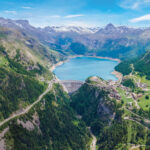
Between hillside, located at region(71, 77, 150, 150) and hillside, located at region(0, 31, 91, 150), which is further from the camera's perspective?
hillside, located at region(0, 31, 91, 150)

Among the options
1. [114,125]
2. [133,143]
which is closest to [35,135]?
[114,125]

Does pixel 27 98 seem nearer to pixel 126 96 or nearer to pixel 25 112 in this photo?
pixel 25 112

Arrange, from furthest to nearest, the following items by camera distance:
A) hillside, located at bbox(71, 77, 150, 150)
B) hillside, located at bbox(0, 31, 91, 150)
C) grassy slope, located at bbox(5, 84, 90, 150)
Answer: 1. hillside, located at bbox(0, 31, 91, 150)
2. grassy slope, located at bbox(5, 84, 90, 150)
3. hillside, located at bbox(71, 77, 150, 150)

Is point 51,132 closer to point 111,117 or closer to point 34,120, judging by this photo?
point 34,120

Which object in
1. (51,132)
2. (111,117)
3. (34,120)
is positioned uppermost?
(111,117)

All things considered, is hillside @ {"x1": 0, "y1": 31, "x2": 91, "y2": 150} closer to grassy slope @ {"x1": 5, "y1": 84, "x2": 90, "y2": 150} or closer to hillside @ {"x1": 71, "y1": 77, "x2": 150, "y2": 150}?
grassy slope @ {"x1": 5, "y1": 84, "x2": 90, "y2": 150}

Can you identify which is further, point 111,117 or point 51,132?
point 111,117

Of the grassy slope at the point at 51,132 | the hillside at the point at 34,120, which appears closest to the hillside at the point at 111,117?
the hillside at the point at 34,120

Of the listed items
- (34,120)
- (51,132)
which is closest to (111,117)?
(51,132)

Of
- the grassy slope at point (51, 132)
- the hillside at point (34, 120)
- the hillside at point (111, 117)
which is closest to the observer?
the hillside at point (111, 117)

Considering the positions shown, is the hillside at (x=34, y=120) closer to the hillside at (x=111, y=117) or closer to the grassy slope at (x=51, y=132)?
the grassy slope at (x=51, y=132)

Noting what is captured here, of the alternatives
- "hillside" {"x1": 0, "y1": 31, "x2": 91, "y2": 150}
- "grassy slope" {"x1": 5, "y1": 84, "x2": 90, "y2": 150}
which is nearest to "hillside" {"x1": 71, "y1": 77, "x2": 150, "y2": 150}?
"hillside" {"x1": 0, "y1": 31, "x2": 91, "y2": 150}
